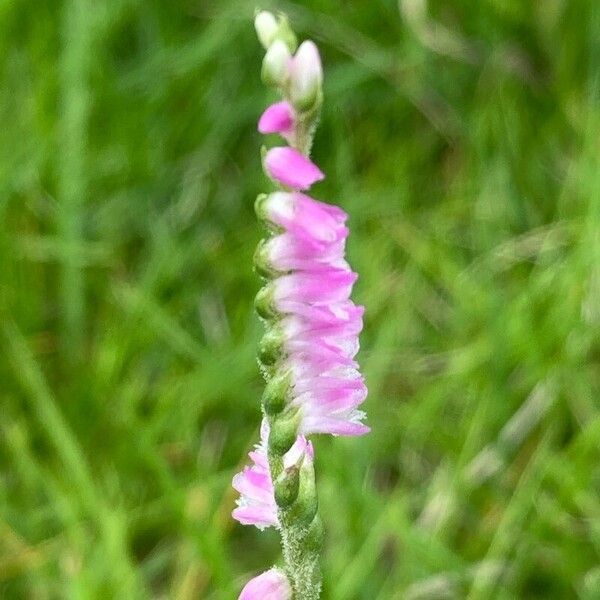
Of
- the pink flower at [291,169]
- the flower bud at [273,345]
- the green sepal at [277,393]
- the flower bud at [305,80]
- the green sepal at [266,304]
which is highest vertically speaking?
the flower bud at [305,80]

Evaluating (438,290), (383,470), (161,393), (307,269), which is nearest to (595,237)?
(438,290)

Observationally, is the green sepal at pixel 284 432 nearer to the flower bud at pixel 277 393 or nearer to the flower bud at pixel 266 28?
the flower bud at pixel 277 393

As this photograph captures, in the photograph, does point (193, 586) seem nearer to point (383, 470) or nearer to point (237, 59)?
point (383, 470)

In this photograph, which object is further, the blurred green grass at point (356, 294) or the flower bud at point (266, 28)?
the blurred green grass at point (356, 294)

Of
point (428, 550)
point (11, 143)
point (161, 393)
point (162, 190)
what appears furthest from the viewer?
point (162, 190)

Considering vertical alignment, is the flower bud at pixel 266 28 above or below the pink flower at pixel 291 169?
above

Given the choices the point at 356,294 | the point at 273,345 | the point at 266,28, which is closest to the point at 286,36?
the point at 266,28

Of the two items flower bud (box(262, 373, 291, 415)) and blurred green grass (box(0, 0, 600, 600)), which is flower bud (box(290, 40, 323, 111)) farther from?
blurred green grass (box(0, 0, 600, 600))

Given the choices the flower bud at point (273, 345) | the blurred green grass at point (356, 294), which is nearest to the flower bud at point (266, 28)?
the flower bud at point (273, 345)
